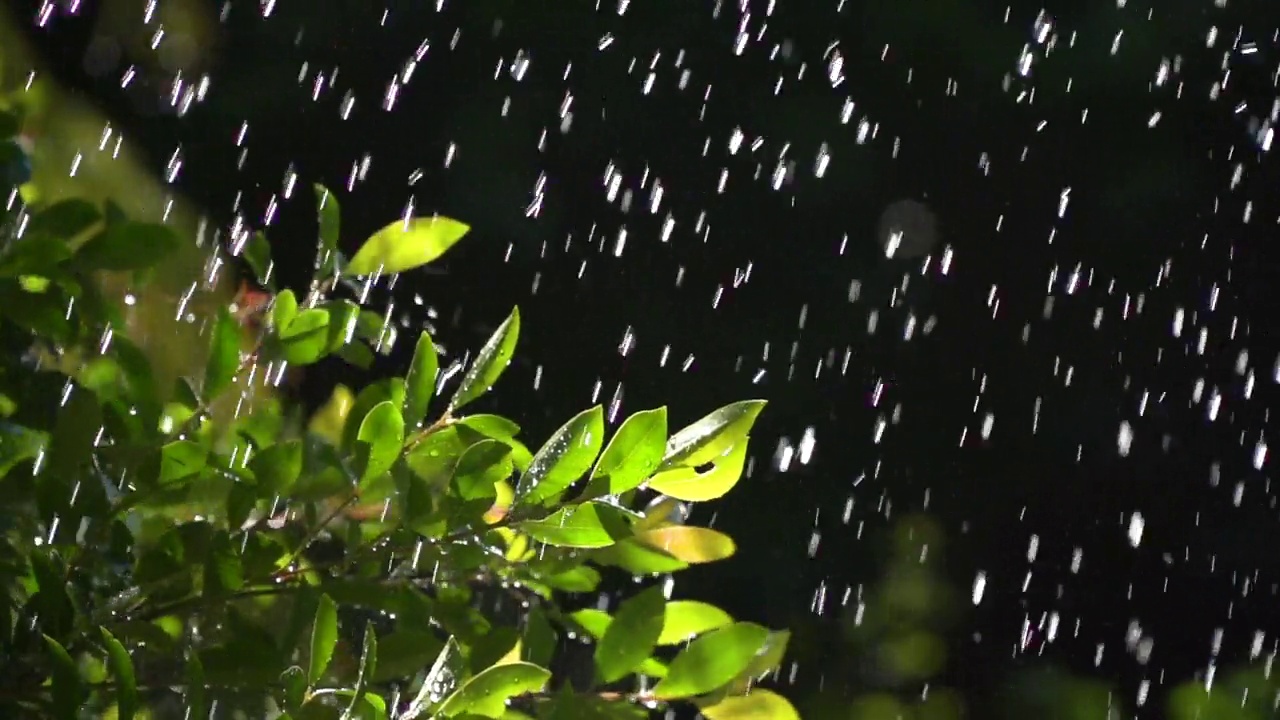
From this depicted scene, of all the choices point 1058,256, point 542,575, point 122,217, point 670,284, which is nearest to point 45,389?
point 122,217

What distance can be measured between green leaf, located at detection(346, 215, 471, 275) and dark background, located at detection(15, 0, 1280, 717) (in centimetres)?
55

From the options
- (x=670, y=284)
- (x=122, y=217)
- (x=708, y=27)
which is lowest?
(x=122, y=217)

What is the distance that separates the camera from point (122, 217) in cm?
→ 46

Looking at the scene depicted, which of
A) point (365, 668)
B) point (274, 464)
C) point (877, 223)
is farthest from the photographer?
point (877, 223)

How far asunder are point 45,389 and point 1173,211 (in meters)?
0.96

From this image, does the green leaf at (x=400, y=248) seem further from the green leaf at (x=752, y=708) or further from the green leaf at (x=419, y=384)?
the green leaf at (x=752, y=708)

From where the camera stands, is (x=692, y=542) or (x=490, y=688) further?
(x=692, y=542)

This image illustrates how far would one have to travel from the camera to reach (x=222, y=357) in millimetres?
398

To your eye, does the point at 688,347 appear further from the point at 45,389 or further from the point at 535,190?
the point at 45,389

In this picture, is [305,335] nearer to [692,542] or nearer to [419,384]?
[419,384]

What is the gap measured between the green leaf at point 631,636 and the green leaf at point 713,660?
0.01 meters

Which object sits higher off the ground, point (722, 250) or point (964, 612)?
point (722, 250)

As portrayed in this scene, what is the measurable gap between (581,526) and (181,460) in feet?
0.46

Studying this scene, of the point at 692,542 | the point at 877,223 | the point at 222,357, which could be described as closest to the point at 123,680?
the point at 222,357
